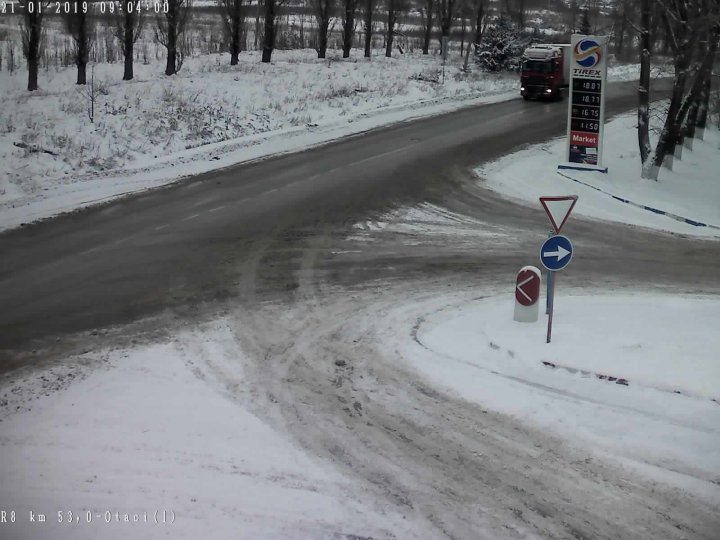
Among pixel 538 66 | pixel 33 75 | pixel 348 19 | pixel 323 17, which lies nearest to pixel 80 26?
pixel 33 75

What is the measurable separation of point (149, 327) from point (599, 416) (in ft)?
18.4

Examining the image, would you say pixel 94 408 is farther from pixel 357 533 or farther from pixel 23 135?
pixel 23 135

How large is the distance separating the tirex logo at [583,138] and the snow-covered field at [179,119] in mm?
8185

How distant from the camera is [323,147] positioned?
24.9 meters

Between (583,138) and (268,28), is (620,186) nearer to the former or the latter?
(583,138)

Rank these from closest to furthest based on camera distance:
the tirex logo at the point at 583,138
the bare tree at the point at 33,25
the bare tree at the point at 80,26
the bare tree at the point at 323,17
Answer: the tirex logo at the point at 583,138
the bare tree at the point at 33,25
the bare tree at the point at 80,26
the bare tree at the point at 323,17

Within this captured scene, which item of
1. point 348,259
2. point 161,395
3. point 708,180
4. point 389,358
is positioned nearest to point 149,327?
point 161,395

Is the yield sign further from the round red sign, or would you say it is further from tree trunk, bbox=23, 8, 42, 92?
tree trunk, bbox=23, 8, 42, 92

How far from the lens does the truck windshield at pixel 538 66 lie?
38469mm

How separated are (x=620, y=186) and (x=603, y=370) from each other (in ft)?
45.3

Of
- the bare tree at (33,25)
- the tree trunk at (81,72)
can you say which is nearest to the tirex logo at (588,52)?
the bare tree at (33,25)

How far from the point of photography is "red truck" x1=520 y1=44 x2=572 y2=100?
3825 centimetres

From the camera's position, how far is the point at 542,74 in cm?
3847

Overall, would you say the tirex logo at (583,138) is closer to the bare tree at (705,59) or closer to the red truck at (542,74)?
the bare tree at (705,59)
